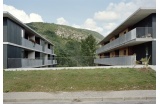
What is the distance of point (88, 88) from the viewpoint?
13.7m

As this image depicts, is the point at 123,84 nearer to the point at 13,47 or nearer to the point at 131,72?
the point at 131,72

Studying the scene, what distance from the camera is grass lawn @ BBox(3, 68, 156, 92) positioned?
13.8m

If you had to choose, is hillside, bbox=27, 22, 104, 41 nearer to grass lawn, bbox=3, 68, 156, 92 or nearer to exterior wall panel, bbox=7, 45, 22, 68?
exterior wall panel, bbox=7, 45, 22, 68

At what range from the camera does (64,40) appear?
124000 millimetres

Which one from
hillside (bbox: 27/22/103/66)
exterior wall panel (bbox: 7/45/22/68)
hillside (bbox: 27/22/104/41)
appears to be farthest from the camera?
hillside (bbox: 27/22/104/41)

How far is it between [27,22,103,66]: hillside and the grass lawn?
27.0 m

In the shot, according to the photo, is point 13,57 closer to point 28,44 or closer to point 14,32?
point 14,32

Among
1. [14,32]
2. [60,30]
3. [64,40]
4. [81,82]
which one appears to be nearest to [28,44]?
[14,32]

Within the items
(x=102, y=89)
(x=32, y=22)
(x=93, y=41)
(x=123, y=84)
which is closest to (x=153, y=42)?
(x=123, y=84)

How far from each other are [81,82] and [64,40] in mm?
109326

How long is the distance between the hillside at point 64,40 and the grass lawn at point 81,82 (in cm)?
2697

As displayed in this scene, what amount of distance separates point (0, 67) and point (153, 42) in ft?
58.6

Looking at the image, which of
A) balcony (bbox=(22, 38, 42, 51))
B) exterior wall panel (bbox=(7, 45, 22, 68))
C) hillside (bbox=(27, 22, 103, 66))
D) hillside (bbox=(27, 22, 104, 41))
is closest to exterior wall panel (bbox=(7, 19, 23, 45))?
exterior wall panel (bbox=(7, 45, 22, 68))

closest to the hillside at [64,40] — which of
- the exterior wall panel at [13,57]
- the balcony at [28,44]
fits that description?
the balcony at [28,44]
